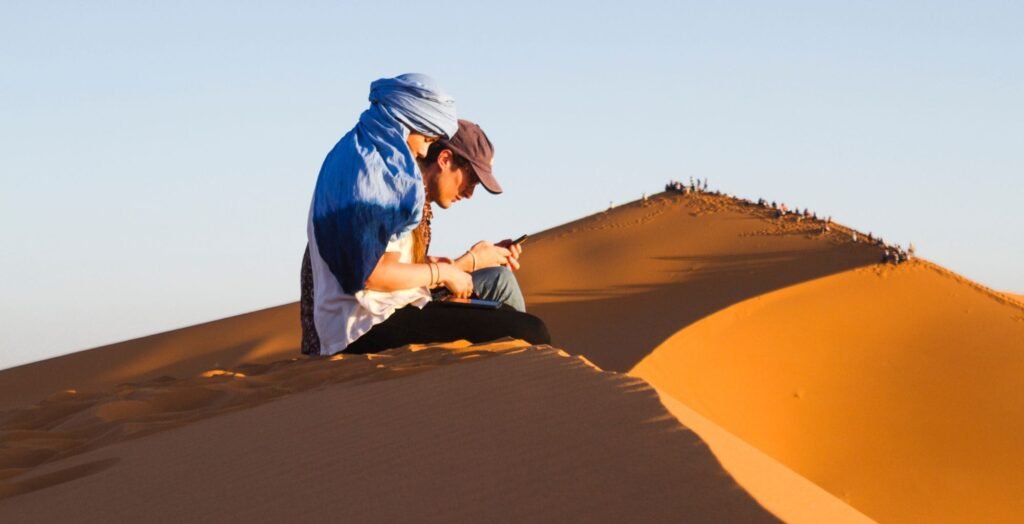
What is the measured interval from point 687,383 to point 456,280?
240 inches

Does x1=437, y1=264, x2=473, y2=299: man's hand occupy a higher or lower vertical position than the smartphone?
higher

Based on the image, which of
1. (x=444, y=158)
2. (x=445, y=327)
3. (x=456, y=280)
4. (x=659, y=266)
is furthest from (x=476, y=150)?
(x=659, y=266)

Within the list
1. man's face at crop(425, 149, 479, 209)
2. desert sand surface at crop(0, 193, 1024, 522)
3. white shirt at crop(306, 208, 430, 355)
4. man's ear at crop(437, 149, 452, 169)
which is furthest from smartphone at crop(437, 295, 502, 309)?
man's ear at crop(437, 149, 452, 169)

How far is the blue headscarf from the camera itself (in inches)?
223

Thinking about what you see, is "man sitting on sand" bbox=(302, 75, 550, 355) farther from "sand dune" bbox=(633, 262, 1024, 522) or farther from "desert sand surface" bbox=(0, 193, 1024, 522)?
"sand dune" bbox=(633, 262, 1024, 522)

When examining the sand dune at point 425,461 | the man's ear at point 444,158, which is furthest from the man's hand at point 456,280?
the sand dune at point 425,461

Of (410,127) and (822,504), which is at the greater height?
(410,127)

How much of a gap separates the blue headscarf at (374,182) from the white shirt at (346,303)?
0.10 metres

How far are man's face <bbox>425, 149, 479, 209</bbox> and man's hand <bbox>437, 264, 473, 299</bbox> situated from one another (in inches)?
14.4

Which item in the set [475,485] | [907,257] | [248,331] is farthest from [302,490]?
[248,331]

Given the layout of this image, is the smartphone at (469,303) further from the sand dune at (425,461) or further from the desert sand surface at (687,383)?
the sand dune at (425,461)

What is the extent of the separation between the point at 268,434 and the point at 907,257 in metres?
12.6

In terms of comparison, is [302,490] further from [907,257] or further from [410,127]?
[907,257]

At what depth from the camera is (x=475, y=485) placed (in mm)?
3574
